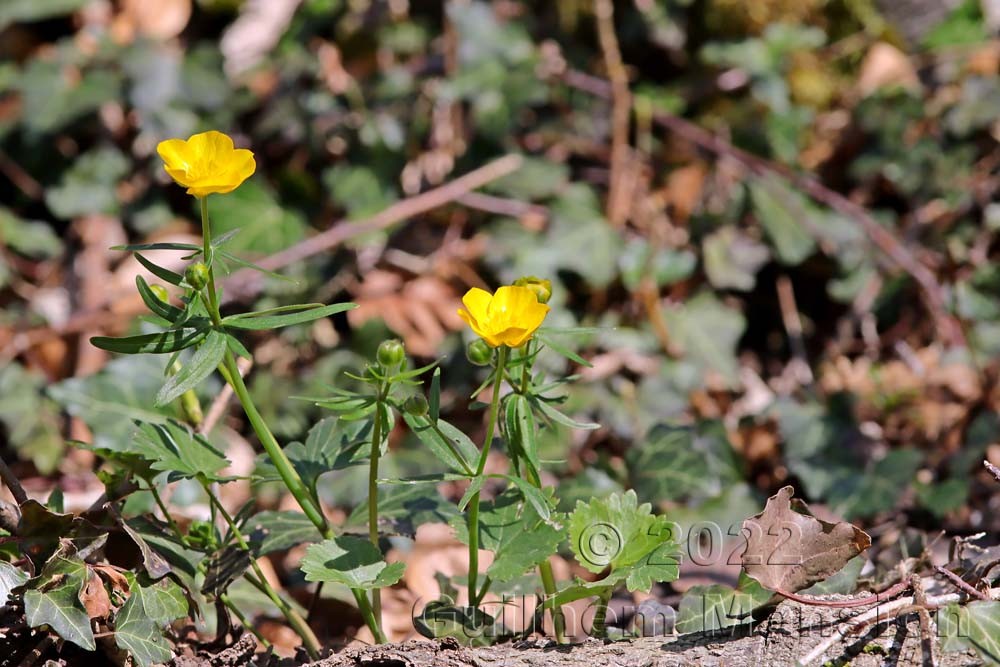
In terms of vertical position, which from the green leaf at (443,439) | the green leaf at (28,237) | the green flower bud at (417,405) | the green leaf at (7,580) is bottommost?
the green leaf at (7,580)

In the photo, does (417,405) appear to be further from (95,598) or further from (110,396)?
(110,396)

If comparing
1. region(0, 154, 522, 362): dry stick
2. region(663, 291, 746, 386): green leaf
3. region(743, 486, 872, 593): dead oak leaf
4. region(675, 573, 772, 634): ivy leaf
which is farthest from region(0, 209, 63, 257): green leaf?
region(743, 486, 872, 593): dead oak leaf

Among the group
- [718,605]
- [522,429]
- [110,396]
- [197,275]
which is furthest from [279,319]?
[110,396]

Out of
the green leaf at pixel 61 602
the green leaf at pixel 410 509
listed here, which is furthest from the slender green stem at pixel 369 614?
the green leaf at pixel 61 602

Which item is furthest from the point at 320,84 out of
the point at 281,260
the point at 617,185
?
the point at 617,185

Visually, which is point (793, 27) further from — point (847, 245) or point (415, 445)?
point (415, 445)

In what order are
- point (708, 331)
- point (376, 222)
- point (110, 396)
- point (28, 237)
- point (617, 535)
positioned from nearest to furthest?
point (617, 535) < point (110, 396) < point (708, 331) < point (376, 222) < point (28, 237)

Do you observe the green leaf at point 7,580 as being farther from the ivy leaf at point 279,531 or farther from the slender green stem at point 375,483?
the slender green stem at point 375,483
